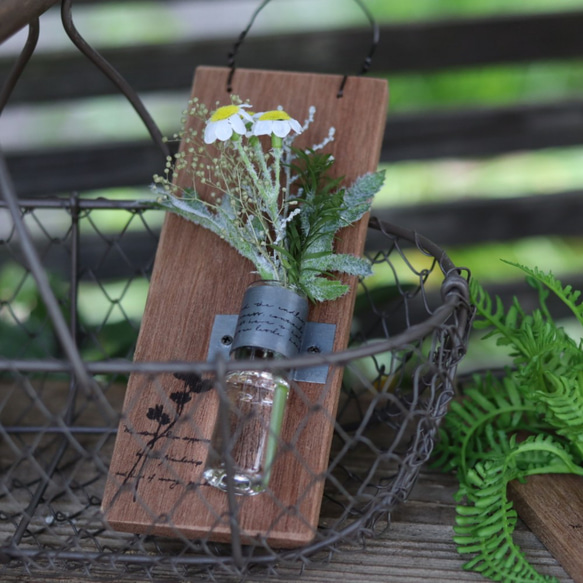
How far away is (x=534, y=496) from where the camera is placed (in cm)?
69

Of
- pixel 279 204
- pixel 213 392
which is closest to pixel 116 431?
pixel 213 392

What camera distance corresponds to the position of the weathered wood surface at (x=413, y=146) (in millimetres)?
1427

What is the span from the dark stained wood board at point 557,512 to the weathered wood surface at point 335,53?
0.87 m

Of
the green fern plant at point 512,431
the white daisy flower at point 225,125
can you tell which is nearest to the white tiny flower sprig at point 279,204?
A: the white daisy flower at point 225,125

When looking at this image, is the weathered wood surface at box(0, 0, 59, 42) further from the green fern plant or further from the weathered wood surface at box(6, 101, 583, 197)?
the weathered wood surface at box(6, 101, 583, 197)

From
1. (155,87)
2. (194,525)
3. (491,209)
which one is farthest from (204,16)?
(194,525)

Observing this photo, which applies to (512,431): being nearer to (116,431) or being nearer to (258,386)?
(258,386)

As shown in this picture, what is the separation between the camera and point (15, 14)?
0.59m

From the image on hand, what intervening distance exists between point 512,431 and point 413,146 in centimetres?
81

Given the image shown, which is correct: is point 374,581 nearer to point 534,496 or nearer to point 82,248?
point 534,496

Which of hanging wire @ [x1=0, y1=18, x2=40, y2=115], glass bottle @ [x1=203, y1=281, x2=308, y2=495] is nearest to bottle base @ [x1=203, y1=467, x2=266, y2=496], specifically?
glass bottle @ [x1=203, y1=281, x2=308, y2=495]

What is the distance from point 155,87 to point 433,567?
100 centimetres

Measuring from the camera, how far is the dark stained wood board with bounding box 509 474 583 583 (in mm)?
632

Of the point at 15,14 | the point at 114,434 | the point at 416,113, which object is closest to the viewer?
the point at 15,14
